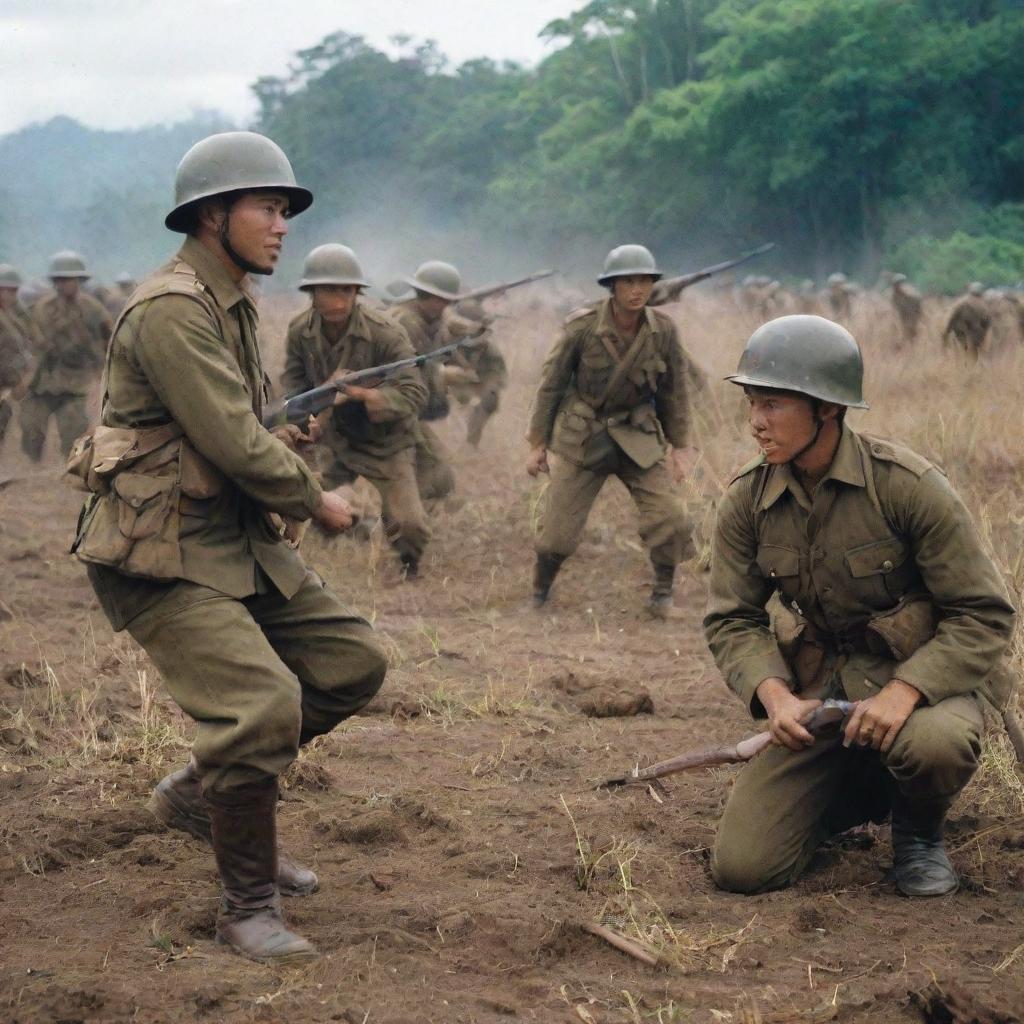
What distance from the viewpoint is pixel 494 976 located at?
11.9 ft

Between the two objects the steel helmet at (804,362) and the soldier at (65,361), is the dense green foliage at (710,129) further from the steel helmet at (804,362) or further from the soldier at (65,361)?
the steel helmet at (804,362)

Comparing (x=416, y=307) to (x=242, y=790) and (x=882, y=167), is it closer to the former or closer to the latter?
(x=242, y=790)

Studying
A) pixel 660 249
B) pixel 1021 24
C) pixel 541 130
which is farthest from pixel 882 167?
pixel 541 130

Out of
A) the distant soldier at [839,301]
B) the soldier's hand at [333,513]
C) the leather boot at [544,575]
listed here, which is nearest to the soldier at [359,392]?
the leather boot at [544,575]

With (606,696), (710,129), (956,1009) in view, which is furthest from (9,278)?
(710,129)

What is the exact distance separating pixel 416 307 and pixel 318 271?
1953mm

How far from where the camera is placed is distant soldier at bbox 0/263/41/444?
1245cm

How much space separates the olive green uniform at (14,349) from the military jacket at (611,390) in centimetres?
584

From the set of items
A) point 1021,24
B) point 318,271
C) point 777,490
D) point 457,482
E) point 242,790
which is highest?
point 1021,24

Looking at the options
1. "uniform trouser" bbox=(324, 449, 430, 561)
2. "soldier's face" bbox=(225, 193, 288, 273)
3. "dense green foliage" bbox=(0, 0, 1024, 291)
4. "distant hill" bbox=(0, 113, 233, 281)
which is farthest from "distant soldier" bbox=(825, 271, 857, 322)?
"distant hill" bbox=(0, 113, 233, 281)

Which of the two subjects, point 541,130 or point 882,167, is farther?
point 541,130

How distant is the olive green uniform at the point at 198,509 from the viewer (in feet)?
12.2

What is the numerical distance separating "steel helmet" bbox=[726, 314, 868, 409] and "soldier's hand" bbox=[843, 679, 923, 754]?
79 cm

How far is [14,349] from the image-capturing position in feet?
41.0
